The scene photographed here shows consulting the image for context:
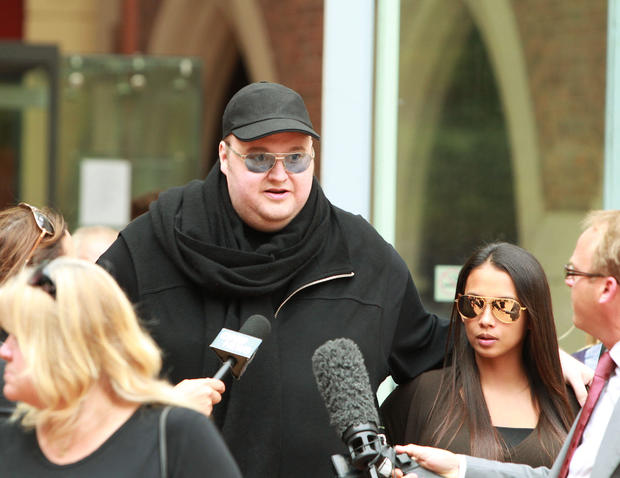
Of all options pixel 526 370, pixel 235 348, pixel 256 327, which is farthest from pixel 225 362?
pixel 526 370

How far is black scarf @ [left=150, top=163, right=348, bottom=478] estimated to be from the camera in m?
3.46

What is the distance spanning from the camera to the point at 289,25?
28.0ft

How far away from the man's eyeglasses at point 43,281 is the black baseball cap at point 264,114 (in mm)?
1226

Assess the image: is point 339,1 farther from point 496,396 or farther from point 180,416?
point 180,416

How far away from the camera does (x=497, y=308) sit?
3.76m

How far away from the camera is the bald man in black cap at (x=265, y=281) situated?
347 cm

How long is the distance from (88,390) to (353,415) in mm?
654

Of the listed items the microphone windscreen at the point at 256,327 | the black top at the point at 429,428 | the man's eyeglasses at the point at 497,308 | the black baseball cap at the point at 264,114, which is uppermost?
the black baseball cap at the point at 264,114

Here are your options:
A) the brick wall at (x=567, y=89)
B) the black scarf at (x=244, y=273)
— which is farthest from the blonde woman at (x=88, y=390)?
the brick wall at (x=567, y=89)

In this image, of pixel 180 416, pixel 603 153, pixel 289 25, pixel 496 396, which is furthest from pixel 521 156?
pixel 180 416

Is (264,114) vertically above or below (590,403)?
above

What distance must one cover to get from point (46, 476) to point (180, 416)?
1.01 feet

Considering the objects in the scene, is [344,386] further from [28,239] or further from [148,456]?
[28,239]

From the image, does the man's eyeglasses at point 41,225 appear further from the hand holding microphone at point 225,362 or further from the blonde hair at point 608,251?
the blonde hair at point 608,251
